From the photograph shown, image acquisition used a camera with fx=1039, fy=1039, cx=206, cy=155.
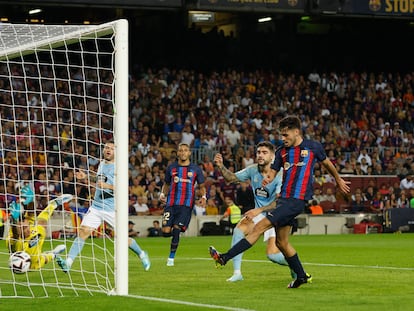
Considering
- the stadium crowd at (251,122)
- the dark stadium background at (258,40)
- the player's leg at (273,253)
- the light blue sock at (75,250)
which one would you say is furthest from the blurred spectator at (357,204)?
the light blue sock at (75,250)

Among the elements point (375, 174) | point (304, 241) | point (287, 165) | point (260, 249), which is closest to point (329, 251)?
point (260, 249)

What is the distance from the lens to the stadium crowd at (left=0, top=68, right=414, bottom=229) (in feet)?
107

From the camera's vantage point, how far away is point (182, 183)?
18125 mm

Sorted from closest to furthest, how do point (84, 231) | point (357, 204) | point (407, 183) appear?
point (84, 231) < point (357, 204) < point (407, 183)

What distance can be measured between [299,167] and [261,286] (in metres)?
1.60

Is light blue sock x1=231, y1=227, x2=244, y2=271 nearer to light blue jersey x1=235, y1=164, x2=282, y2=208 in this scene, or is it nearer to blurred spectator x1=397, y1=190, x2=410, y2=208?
light blue jersey x1=235, y1=164, x2=282, y2=208

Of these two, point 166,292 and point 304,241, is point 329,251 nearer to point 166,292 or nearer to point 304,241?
point 304,241

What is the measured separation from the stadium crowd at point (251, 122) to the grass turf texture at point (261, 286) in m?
11.2

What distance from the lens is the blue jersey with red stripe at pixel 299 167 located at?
491 inches

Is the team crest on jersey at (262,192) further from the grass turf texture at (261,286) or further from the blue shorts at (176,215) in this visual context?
the blue shorts at (176,215)

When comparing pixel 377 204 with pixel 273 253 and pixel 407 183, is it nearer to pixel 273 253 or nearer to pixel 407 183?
pixel 407 183

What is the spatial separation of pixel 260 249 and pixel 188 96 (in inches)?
590

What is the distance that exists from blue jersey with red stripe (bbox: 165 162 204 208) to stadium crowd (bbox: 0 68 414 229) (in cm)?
1105

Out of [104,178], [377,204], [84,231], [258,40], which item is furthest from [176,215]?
[258,40]
